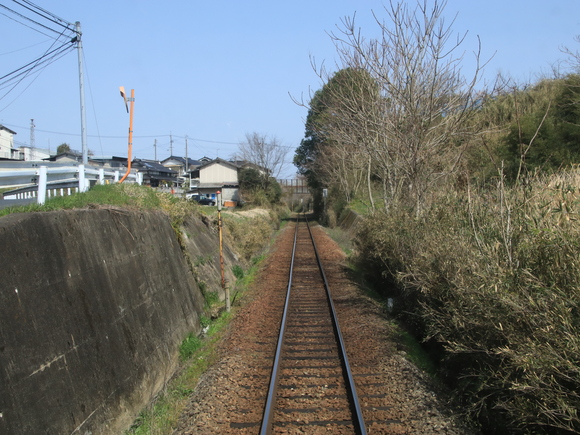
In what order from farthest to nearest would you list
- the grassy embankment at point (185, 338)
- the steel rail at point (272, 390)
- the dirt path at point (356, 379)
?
the grassy embankment at point (185, 338) → the dirt path at point (356, 379) → the steel rail at point (272, 390)

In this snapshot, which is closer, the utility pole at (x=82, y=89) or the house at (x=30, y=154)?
the utility pole at (x=82, y=89)

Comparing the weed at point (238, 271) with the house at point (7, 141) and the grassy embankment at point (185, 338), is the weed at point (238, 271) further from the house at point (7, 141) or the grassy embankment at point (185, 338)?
the house at point (7, 141)

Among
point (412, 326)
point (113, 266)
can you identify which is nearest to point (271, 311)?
point (412, 326)

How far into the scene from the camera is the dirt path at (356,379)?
19.0ft

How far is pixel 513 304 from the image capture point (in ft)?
16.1

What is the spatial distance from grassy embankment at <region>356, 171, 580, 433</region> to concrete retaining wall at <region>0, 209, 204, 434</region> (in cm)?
412

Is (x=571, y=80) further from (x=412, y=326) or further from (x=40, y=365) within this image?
(x=40, y=365)

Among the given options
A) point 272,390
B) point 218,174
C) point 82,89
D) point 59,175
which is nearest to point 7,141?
point 218,174

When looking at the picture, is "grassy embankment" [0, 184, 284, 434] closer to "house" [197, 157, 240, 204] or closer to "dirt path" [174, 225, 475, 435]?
"dirt path" [174, 225, 475, 435]

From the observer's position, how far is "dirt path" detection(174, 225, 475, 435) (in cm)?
579

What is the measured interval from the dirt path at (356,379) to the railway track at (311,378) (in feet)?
0.57

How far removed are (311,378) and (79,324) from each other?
3343 millimetres

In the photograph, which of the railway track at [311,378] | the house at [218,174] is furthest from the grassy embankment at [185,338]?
the house at [218,174]

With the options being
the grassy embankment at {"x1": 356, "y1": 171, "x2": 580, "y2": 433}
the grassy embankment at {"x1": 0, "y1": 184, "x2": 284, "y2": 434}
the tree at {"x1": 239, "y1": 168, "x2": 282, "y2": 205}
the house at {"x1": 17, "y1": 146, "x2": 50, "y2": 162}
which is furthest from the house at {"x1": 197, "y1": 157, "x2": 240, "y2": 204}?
the grassy embankment at {"x1": 356, "y1": 171, "x2": 580, "y2": 433}
